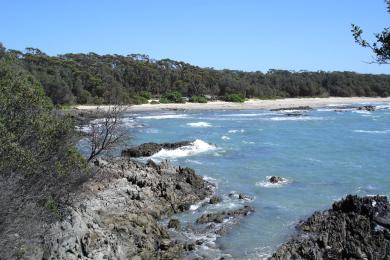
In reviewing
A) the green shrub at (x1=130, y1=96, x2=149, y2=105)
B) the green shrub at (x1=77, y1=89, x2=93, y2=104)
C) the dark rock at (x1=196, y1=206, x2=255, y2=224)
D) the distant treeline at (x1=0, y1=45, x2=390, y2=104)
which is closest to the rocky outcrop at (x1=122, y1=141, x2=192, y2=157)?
the dark rock at (x1=196, y1=206, x2=255, y2=224)

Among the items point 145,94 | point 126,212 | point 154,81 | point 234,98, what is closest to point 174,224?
point 126,212

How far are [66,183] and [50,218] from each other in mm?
1393

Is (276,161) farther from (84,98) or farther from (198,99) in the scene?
(198,99)

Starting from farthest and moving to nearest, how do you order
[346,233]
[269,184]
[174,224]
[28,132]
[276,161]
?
[276,161] < [269,184] < [174,224] < [346,233] < [28,132]

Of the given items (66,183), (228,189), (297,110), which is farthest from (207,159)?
(297,110)

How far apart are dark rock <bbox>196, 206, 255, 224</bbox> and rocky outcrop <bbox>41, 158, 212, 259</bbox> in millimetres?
1711

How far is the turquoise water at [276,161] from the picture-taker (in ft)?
72.6

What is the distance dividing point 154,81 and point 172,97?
842 centimetres

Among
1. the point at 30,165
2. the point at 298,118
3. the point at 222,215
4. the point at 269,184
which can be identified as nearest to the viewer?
the point at 30,165

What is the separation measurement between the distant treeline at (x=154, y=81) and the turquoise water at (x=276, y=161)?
16.6 metres

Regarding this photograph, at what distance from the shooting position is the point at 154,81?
103375 millimetres

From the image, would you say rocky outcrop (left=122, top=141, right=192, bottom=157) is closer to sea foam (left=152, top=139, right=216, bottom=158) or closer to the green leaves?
sea foam (left=152, top=139, right=216, bottom=158)

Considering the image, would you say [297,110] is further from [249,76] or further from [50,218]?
[50,218]

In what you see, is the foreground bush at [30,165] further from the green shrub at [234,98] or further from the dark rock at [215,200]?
the green shrub at [234,98]
